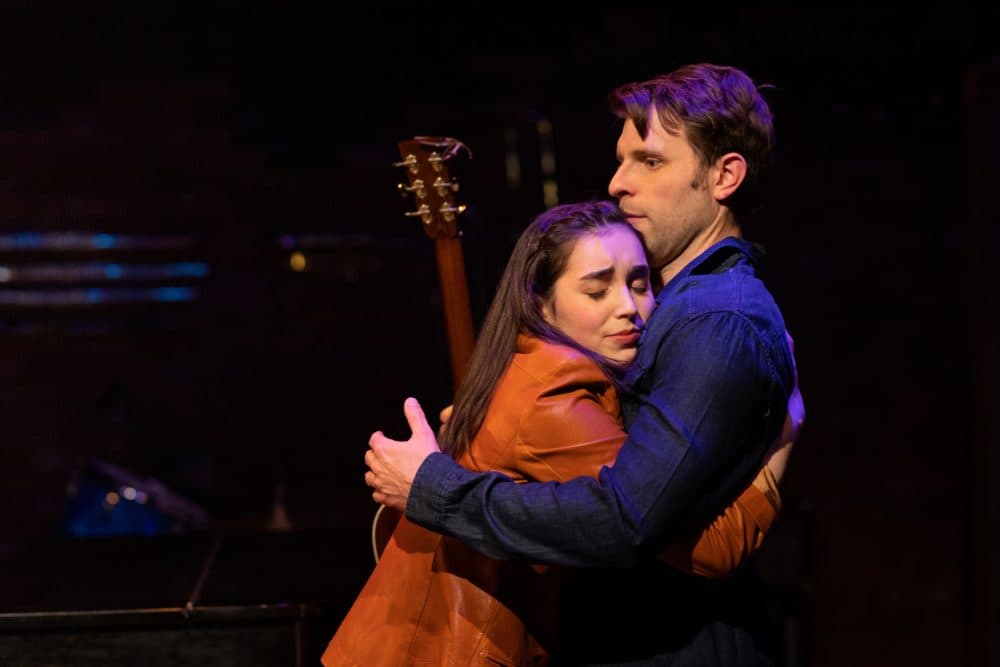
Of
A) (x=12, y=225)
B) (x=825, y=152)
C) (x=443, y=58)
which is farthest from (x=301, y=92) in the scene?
(x=825, y=152)

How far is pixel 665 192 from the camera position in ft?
6.24

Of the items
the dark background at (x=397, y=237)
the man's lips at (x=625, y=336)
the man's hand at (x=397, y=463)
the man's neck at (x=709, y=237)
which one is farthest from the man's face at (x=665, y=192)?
the dark background at (x=397, y=237)

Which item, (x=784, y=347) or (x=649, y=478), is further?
(x=784, y=347)

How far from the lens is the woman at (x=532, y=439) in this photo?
1727mm

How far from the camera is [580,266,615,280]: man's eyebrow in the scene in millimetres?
1875

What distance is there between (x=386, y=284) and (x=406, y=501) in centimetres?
229

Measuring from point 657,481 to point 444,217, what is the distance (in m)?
0.76

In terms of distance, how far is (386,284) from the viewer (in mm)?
4008

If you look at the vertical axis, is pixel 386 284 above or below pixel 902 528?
above

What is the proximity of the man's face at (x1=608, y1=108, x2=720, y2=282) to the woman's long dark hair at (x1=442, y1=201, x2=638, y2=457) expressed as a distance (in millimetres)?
39

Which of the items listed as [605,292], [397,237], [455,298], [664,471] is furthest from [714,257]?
[397,237]

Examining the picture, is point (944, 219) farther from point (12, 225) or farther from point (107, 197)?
point (12, 225)

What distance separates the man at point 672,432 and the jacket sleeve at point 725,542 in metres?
0.03

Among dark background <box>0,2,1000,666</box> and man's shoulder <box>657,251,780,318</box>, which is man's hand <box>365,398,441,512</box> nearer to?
man's shoulder <box>657,251,780,318</box>
